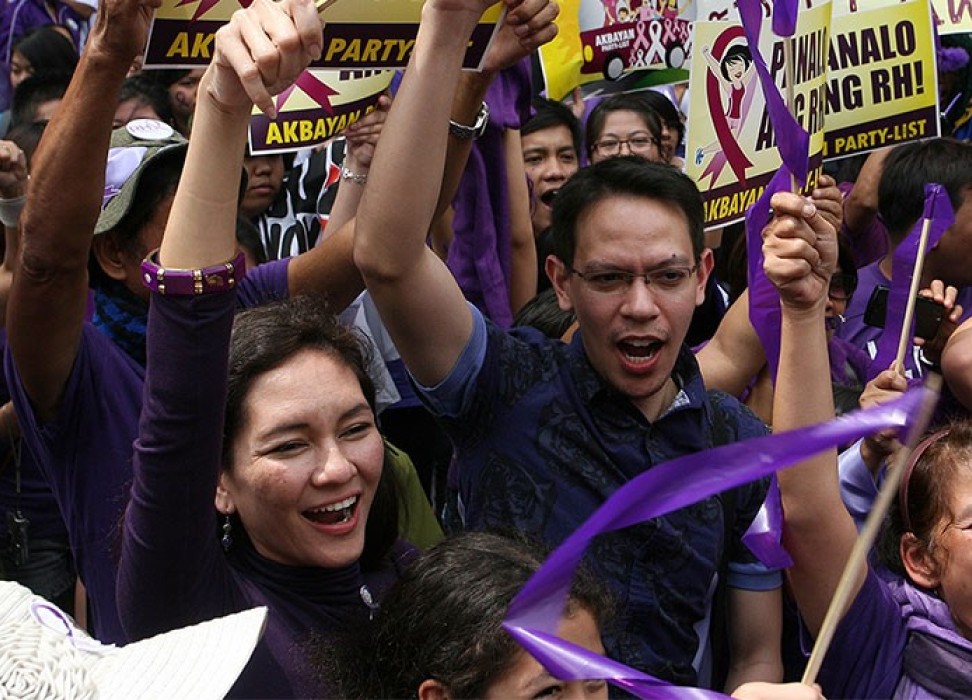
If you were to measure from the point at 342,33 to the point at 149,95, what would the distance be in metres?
2.70

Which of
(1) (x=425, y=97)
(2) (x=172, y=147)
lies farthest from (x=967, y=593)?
(2) (x=172, y=147)

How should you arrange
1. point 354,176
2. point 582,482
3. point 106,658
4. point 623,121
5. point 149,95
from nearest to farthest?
point 106,658 < point 582,482 < point 354,176 < point 149,95 < point 623,121

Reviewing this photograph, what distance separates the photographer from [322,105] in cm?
302

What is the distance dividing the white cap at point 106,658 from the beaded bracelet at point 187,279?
42 centimetres

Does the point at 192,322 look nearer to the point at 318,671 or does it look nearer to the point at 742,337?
the point at 318,671

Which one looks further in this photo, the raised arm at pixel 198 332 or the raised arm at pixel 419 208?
the raised arm at pixel 419 208

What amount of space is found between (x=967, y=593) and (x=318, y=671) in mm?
969

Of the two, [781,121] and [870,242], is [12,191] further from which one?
[870,242]

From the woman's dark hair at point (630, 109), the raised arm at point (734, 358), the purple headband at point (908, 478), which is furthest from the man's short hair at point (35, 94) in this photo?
the purple headband at point (908, 478)

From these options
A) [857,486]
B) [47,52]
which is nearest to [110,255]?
[857,486]

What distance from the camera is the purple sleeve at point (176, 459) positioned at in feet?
6.11

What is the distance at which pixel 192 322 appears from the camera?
1860 mm

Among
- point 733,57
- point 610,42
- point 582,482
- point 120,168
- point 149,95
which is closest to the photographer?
point 582,482

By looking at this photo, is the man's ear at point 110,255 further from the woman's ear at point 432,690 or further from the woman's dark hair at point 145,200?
the woman's ear at point 432,690
